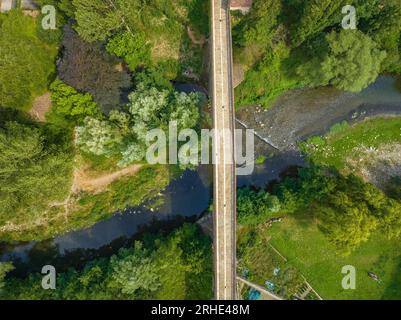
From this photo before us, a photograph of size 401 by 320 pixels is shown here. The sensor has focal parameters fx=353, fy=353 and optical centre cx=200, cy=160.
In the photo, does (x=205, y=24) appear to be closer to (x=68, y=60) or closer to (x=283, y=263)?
(x=68, y=60)

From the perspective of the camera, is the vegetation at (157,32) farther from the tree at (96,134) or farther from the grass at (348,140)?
the grass at (348,140)

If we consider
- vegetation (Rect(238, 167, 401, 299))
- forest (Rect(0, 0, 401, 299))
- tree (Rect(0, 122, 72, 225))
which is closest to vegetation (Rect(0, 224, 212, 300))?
forest (Rect(0, 0, 401, 299))

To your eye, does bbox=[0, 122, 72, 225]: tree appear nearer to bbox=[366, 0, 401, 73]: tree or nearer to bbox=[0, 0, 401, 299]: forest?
bbox=[0, 0, 401, 299]: forest

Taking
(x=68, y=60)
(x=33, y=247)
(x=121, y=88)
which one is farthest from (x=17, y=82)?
(x=33, y=247)

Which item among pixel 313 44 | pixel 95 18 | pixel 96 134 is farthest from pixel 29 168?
pixel 313 44

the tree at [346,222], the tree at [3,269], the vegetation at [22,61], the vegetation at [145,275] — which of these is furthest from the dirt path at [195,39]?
the tree at [3,269]

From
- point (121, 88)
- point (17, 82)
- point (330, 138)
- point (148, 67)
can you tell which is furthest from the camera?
point (330, 138)
